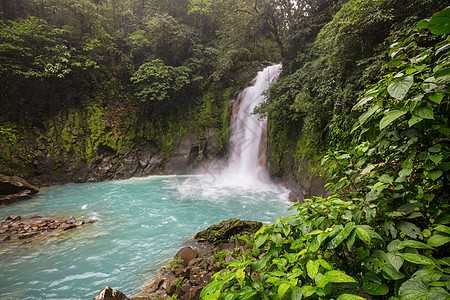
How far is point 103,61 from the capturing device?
13.0 meters

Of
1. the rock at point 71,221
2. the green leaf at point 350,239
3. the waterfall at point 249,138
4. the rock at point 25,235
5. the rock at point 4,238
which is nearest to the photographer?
the green leaf at point 350,239

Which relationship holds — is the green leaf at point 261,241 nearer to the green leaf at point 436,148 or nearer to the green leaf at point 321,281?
the green leaf at point 321,281

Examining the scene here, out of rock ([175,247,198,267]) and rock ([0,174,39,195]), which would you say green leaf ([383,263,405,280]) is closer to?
rock ([175,247,198,267])

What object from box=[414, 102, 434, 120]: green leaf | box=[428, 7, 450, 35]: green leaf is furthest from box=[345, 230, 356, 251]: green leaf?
box=[428, 7, 450, 35]: green leaf

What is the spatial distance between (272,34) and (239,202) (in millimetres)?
8582

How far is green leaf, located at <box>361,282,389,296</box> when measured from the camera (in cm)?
86

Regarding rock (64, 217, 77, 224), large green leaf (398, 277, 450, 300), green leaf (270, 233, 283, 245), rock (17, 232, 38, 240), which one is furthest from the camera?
rock (64, 217, 77, 224)

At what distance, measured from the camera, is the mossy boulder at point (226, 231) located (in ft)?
14.4

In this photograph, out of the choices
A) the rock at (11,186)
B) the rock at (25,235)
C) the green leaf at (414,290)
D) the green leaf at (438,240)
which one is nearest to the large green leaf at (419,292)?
the green leaf at (414,290)

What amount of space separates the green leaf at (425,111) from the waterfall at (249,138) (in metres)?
8.57

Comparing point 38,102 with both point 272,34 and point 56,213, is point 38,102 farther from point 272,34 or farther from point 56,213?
point 272,34

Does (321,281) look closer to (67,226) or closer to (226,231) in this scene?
(226,231)

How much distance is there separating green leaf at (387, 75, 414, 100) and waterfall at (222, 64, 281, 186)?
852 centimetres

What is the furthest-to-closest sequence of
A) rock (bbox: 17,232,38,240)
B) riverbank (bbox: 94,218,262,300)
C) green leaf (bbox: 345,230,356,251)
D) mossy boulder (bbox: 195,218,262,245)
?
rock (bbox: 17,232,38,240), mossy boulder (bbox: 195,218,262,245), riverbank (bbox: 94,218,262,300), green leaf (bbox: 345,230,356,251)
